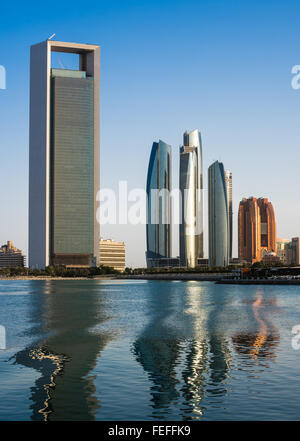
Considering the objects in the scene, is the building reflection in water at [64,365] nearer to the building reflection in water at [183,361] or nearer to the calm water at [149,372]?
the calm water at [149,372]

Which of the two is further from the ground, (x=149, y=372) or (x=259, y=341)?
(x=149, y=372)

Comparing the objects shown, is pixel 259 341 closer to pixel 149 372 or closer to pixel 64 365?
pixel 149 372

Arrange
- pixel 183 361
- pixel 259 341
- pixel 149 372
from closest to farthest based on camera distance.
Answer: pixel 149 372 → pixel 183 361 → pixel 259 341

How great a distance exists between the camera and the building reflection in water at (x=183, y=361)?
27.6 metres

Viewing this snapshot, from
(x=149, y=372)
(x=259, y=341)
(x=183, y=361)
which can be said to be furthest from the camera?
(x=259, y=341)

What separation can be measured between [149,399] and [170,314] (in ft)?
175

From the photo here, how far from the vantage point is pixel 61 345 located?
47.9 meters

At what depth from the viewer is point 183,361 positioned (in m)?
38.7

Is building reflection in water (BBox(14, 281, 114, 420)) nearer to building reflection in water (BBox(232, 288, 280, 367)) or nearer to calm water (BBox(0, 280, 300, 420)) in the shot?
calm water (BBox(0, 280, 300, 420))

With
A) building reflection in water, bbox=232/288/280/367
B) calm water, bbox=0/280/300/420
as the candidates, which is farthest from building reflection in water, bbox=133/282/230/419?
building reflection in water, bbox=232/288/280/367

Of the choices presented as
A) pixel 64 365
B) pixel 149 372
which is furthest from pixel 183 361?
pixel 64 365

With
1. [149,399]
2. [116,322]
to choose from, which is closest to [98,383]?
[149,399]

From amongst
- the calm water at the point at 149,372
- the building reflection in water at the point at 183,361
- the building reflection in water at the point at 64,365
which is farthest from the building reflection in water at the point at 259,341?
the building reflection in water at the point at 64,365

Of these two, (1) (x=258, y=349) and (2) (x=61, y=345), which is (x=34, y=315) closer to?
(2) (x=61, y=345)
